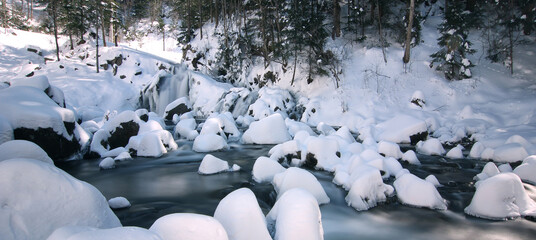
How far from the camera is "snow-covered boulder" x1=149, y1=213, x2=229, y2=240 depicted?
2.29 m

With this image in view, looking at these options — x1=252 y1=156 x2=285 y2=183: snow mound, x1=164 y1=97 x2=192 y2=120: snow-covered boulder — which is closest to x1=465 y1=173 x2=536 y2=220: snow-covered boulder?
x1=252 y1=156 x2=285 y2=183: snow mound

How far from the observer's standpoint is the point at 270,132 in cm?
1023

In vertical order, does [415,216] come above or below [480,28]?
below

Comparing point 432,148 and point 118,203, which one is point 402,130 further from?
point 118,203

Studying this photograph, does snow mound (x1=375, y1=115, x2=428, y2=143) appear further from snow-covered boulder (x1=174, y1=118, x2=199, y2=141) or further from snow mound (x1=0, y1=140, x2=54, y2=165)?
snow mound (x1=0, y1=140, x2=54, y2=165)

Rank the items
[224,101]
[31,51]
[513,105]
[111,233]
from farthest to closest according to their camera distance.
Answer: [31,51] < [224,101] < [513,105] < [111,233]

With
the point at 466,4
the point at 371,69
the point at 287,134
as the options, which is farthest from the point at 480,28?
the point at 287,134

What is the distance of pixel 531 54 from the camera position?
48.4 ft

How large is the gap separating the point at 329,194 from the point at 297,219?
100 inches

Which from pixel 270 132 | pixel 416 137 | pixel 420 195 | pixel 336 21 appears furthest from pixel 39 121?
pixel 336 21

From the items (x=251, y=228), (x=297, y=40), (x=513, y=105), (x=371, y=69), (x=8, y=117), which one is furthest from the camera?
(x=297, y=40)

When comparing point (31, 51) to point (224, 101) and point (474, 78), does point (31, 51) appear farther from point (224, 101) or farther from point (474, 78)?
point (474, 78)

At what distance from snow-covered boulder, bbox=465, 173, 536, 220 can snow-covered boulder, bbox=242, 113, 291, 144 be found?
654cm

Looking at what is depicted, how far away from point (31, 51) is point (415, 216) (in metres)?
35.8
